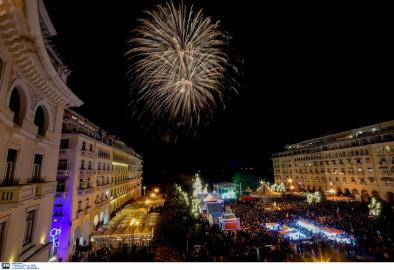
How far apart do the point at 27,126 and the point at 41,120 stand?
187cm

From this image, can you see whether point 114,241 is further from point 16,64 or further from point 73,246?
point 16,64

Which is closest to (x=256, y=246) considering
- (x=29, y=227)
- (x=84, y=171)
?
(x=29, y=227)

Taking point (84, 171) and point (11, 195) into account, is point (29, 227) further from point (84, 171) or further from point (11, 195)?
point (84, 171)

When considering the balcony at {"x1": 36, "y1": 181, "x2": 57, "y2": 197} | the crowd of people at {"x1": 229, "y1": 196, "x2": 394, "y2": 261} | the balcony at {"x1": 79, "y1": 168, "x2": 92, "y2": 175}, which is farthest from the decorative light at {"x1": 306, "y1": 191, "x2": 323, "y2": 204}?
the balcony at {"x1": 36, "y1": 181, "x2": 57, "y2": 197}

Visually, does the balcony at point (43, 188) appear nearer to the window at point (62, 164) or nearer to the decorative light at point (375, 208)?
the window at point (62, 164)

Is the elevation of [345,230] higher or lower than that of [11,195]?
lower

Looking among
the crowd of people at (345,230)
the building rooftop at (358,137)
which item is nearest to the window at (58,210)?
the crowd of people at (345,230)

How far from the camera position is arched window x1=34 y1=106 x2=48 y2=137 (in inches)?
→ 347

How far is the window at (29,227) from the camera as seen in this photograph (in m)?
7.96

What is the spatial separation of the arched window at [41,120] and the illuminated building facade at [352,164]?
131 feet

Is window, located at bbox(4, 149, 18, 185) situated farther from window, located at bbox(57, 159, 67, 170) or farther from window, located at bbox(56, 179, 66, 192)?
window, located at bbox(57, 159, 67, 170)

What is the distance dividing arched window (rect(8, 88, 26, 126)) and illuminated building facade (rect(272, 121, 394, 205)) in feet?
132

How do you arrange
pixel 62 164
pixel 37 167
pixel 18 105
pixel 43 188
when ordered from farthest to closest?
pixel 62 164, pixel 37 167, pixel 43 188, pixel 18 105

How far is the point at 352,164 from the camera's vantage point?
37500 mm
